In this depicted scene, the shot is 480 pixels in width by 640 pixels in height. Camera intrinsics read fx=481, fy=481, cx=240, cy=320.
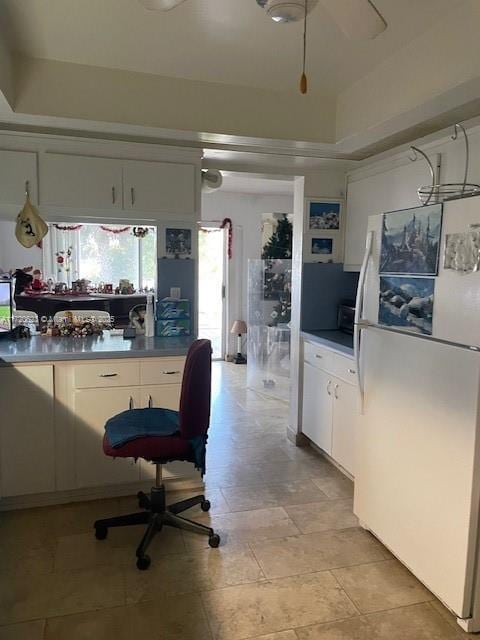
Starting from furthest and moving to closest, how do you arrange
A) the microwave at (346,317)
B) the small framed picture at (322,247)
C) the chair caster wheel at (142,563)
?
the small framed picture at (322,247), the microwave at (346,317), the chair caster wheel at (142,563)

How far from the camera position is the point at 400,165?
3.04m

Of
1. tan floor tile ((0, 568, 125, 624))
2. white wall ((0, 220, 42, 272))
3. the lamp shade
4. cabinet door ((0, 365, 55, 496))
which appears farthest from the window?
the lamp shade

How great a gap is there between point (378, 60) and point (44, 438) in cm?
274

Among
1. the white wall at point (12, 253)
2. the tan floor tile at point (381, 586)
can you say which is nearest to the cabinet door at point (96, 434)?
the white wall at point (12, 253)

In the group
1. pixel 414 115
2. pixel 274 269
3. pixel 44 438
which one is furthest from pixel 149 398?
pixel 274 269

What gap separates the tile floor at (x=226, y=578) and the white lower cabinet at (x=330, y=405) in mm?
315

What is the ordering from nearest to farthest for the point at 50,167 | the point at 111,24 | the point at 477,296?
the point at 477,296 < the point at 111,24 < the point at 50,167

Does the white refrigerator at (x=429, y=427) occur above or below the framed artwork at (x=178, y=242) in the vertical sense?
below

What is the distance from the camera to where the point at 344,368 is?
3174mm

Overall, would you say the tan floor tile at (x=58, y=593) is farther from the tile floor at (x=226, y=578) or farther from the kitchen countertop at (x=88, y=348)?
the kitchen countertop at (x=88, y=348)

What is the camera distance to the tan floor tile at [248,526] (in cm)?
255

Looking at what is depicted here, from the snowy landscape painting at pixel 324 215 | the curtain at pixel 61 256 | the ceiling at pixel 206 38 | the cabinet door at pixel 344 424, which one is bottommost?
the cabinet door at pixel 344 424

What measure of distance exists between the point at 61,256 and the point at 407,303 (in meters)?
2.69

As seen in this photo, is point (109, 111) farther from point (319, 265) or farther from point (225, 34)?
point (319, 265)
